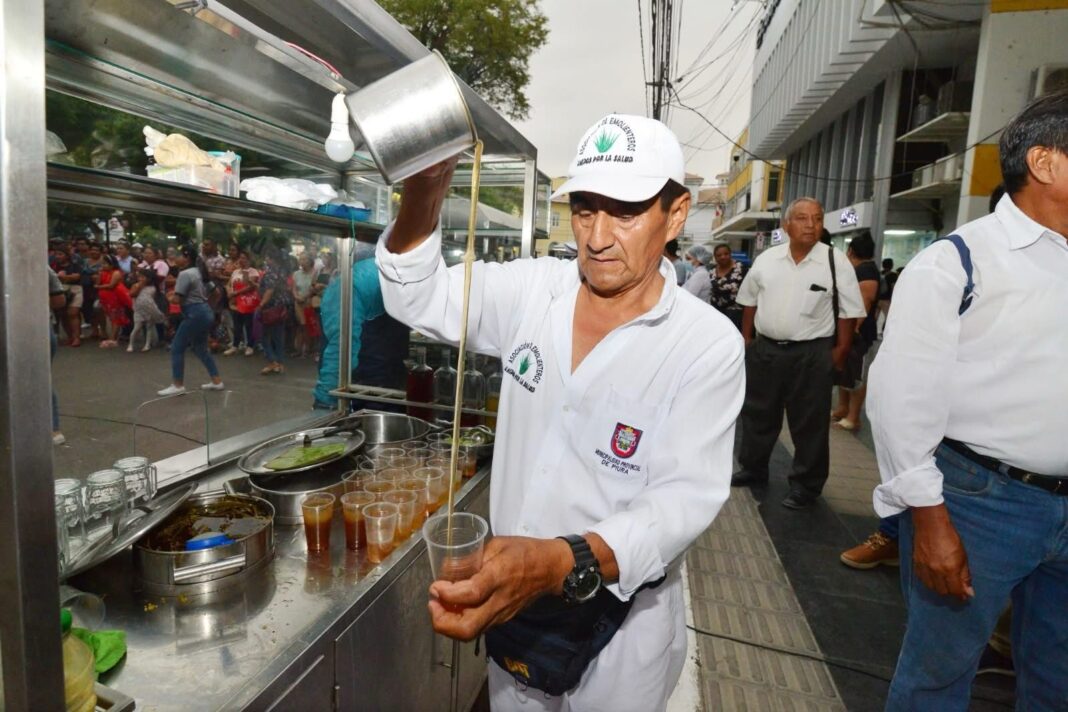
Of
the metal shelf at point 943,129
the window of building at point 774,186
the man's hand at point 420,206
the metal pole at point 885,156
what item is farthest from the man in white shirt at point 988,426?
the window of building at point 774,186

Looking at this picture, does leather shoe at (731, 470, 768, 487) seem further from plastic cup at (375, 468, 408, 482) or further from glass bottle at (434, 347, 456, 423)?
plastic cup at (375, 468, 408, 482)

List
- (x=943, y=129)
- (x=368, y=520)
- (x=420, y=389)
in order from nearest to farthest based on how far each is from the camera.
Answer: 1. (x=368, y=520)
2. (x=420, y=389)
3. (x=943, y=129)

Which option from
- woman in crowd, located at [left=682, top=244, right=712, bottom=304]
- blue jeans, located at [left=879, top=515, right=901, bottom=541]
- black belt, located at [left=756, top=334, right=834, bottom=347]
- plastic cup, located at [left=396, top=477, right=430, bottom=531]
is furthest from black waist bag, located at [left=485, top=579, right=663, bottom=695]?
woman in crowd, located at [left=682, top=244, right=712, bottom=304]

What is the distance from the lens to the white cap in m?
1.25

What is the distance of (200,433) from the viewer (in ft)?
7.64

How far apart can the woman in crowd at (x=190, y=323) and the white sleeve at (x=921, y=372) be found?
8.16ft

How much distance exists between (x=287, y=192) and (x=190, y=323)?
678 mm

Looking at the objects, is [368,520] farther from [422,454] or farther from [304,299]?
[304,299]

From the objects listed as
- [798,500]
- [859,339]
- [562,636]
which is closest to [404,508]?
[562,636]

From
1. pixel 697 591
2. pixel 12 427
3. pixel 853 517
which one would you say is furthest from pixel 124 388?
pixel 853 517

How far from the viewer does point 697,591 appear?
3.27 m

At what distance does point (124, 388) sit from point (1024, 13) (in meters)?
11.8

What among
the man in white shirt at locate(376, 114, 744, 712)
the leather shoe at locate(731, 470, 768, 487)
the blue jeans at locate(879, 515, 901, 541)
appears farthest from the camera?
the leather shoe at locate(731, 470, 768, 487)

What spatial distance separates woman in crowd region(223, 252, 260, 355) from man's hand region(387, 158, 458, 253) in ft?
5.50
